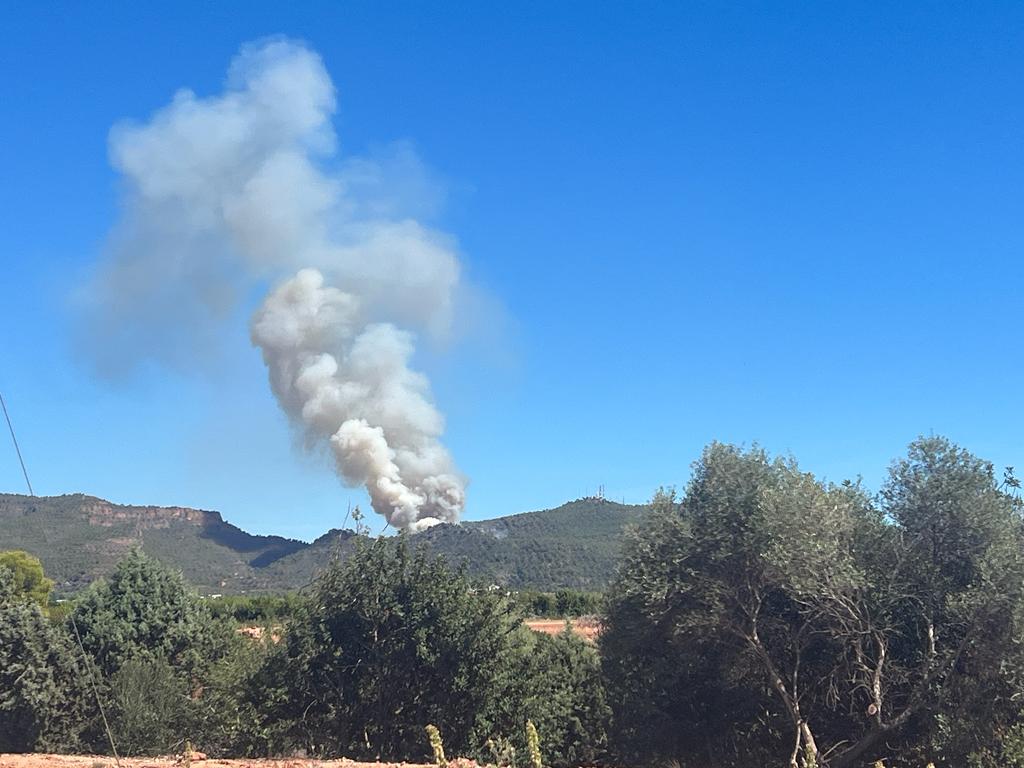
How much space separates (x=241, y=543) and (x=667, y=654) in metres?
147

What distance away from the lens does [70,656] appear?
25781mm

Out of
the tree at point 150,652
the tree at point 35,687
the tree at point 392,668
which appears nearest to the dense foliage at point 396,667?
the tree at point 392,668

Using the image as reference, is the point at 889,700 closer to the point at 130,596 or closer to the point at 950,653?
the point at 950,653

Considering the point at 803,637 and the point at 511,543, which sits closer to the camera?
the point at 803,637

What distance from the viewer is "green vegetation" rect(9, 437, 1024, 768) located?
58.2 ft

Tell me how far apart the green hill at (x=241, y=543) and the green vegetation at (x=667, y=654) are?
77105 mm

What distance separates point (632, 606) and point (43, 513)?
145885 millimetres

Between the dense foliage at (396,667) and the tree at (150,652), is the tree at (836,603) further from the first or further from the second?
the tree at (150,652)

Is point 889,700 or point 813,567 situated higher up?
point 813,567

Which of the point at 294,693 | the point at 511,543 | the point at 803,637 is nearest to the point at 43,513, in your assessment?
the point at 511,543

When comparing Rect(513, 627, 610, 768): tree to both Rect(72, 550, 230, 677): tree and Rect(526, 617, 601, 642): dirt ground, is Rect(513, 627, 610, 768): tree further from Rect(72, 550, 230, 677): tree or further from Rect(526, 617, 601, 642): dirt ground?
Rect(526, 617, 601, 642): dirt ground

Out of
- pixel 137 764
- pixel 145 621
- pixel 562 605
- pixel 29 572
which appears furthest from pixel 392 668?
pixel 562 605

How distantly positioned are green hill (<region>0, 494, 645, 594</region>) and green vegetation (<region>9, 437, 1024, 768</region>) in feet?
253

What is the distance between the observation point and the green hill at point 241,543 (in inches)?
4633
